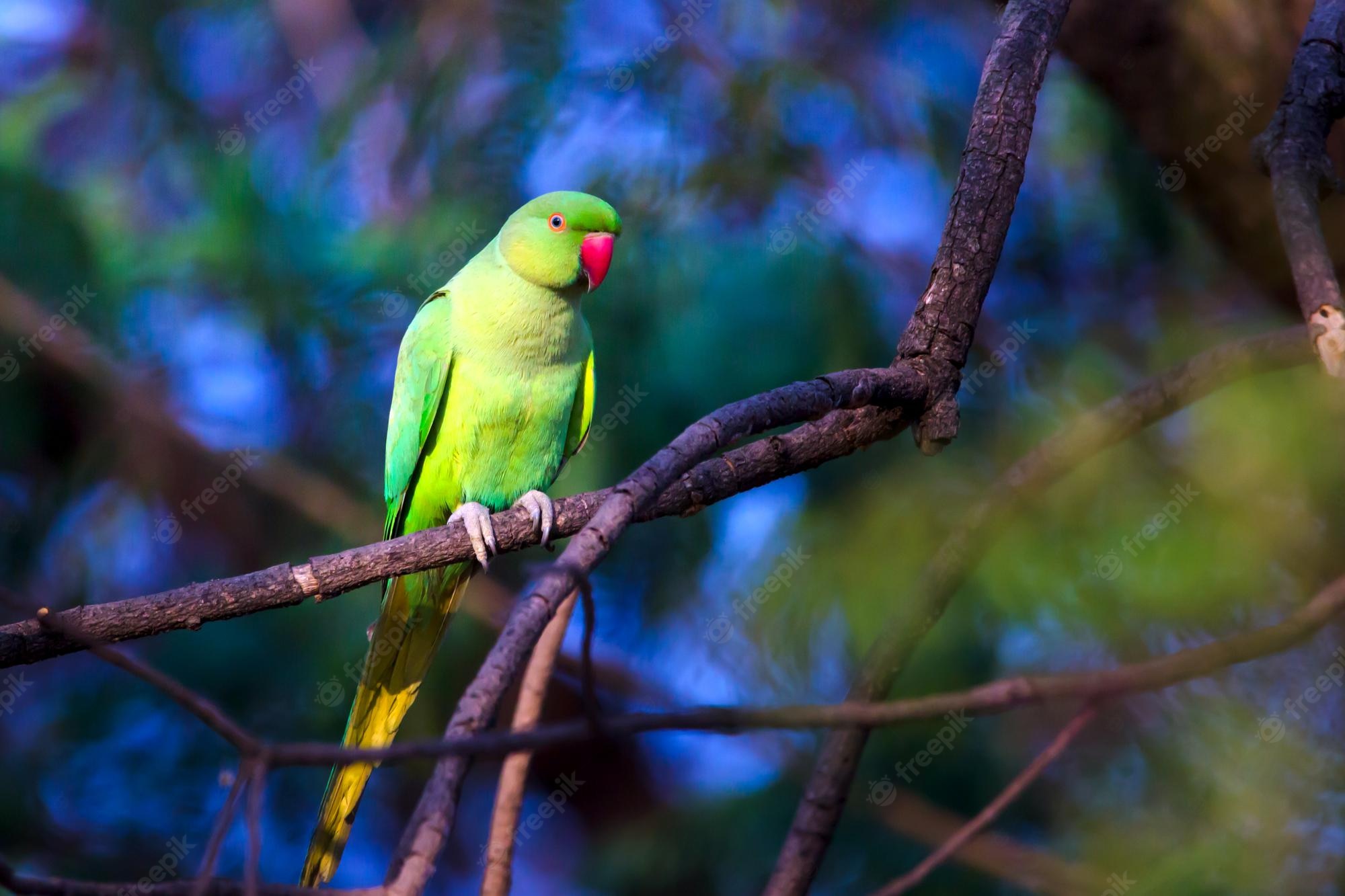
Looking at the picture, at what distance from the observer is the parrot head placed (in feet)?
8.93

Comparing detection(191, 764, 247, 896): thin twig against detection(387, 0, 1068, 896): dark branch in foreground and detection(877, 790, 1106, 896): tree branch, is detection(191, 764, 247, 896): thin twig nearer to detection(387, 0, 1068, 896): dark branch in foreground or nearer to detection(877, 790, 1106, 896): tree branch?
detection(387, 0, 1068, 896): dark branch in foreground

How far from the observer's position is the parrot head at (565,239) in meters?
2.72

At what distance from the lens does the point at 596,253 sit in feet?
9.07

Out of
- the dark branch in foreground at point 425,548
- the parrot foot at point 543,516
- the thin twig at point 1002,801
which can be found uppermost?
the parrot foot at point 543,516

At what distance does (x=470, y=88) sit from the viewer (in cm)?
370

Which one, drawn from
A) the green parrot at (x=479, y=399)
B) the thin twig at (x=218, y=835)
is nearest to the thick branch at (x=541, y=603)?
the thin twig at (x=218, y=835)

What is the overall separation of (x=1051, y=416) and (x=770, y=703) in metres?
1.29

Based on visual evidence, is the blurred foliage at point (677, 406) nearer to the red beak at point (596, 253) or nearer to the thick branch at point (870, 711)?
the red beak at point (596, 253)

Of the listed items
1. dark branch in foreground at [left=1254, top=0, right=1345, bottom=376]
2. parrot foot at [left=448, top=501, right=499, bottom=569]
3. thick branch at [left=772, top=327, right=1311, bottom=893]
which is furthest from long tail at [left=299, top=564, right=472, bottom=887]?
dark branch in foreground at [left=1254, top=0, right=1345, bottom=376]

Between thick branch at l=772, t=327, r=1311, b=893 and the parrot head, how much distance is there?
4.24 feet

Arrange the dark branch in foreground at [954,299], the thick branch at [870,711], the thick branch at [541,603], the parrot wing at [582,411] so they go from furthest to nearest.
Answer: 1. the parrot wing at [582,411]
2. the dark branch in foreground at [954,299]
3. the thick branch at [541,603]
4. the thick branch at [870,711]

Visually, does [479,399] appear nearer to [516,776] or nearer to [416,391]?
[416,391]

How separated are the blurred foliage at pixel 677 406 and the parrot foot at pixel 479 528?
33.8 inches

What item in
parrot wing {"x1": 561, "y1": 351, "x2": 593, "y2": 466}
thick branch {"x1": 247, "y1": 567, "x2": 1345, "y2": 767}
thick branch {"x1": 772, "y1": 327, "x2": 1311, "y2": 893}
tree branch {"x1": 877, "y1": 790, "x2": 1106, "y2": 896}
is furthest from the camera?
parrot wing {"x1": 561, "y1": 351, "x2": 593, "y2": 466}
